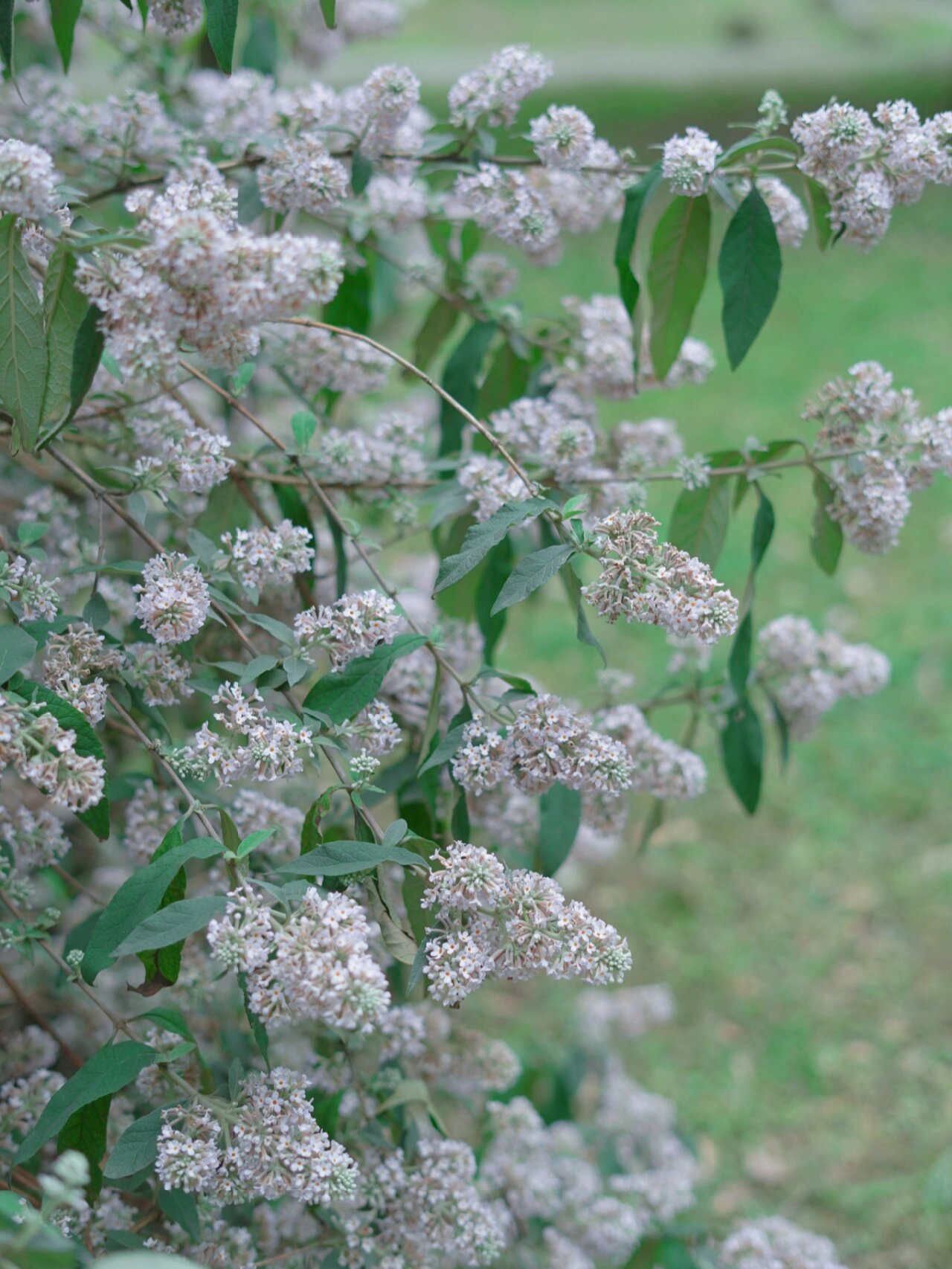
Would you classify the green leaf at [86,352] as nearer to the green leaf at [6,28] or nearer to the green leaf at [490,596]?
the green leaf at [6,28]

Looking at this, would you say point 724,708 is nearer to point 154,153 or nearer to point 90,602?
point 90,602

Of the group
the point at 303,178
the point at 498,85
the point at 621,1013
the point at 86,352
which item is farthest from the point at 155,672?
the point at 621,1013

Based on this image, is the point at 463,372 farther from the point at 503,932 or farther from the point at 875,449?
the point at 503,932

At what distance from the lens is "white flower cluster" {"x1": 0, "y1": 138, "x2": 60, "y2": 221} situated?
82 centimetres

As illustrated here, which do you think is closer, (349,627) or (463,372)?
(349,627)

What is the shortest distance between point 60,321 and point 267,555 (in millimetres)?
264

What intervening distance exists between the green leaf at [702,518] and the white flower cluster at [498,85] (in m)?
0.46

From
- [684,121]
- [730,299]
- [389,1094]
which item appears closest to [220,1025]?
[389,1094]

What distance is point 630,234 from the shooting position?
49.5 inches

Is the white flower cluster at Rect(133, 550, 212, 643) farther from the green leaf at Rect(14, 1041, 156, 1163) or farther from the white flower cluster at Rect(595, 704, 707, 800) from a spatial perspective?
the white flower cluster at Rect(595, 704, 707, 800)

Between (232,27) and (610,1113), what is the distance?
5.89 feet

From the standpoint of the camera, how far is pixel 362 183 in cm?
127

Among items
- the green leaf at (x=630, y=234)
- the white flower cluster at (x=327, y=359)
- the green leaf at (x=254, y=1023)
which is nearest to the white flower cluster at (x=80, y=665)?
the green leaf at (x=254, y=1023)

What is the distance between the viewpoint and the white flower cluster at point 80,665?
37.6 inches
